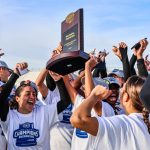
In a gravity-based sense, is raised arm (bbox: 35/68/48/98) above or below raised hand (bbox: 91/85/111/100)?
above

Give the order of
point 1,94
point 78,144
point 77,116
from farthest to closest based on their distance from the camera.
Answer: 1. point 1,94
2. point 78,144
3. point 77,116

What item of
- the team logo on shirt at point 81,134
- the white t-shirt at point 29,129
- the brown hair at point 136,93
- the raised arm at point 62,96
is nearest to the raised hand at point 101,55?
the raised arm at point 62,96

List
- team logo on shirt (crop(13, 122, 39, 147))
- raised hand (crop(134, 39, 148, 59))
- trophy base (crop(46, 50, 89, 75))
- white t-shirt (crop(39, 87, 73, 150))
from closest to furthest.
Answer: trophy base (crop(46, 50, 89, 75))
team logo on shirt (crop(13, 122, 39, 147))
raised hand (crop(134, 39, 148, 59))
white t-shirt (crop(39, 87, 73, 150))

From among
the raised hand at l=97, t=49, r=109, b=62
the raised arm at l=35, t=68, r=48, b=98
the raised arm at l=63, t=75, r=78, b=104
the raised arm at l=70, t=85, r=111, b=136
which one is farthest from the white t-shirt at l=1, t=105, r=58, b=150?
the raised arm at l=70, t=85, r=111, b=136

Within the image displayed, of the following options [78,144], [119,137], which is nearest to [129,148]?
[119,137]

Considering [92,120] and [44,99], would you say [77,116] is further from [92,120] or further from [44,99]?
[44,99]

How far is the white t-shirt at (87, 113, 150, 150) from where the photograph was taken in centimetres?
267

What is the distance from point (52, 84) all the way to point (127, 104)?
3.67 m

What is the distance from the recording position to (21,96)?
5.00 meters

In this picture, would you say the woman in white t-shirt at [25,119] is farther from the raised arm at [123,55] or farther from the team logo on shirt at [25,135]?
the raised arm at [123,55]

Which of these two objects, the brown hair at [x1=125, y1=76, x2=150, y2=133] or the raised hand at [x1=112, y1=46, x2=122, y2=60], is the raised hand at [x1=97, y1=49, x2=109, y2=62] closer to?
the raised hand at [x1=112, y1=46, x2=122, y2=60]

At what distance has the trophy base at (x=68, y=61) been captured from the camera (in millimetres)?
4121

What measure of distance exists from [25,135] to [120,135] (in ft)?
7.23

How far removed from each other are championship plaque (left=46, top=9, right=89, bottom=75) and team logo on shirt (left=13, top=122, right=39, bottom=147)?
762mm
